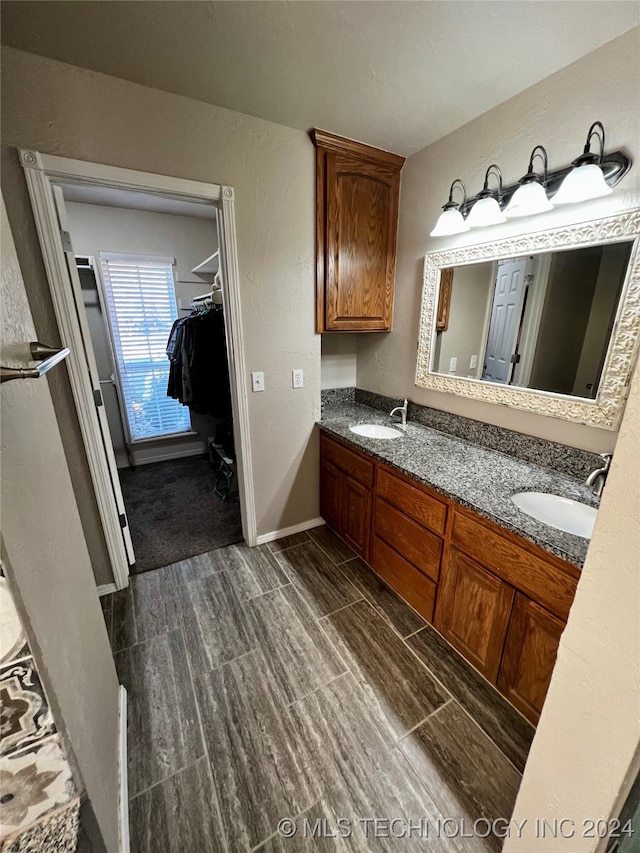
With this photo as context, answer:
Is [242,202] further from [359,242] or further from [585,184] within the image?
[585,184]

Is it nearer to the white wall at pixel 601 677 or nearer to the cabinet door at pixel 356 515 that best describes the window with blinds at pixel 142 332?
the cabinet door at pixel 356 515

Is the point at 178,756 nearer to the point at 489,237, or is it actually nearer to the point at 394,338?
the point at 394,338

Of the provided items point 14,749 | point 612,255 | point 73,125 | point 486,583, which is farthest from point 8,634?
point 612,255

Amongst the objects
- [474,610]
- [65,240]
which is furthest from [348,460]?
[65,240]

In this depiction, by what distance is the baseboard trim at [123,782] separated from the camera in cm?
97

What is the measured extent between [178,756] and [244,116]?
9.11 feet

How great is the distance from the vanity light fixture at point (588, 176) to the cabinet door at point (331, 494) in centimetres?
171

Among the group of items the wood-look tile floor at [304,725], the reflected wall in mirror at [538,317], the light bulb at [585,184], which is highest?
the light bulb at [585,184]

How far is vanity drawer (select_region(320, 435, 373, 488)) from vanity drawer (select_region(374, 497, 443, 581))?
0.51 ft

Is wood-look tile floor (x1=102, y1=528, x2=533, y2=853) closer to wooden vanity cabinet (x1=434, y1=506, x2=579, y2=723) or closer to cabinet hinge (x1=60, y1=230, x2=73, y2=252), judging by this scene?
wooden vanity cabinet (x1=434, y1=506, x2=579, y2=723)

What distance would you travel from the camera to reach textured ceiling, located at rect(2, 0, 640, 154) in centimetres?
111

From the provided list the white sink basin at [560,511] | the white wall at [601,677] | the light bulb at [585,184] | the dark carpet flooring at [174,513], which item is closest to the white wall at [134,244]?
the dark carpet flooring at [174,513]

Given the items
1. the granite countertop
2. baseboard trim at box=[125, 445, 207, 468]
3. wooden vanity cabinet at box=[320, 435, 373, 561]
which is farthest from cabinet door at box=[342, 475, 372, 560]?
baseboard trim at box=[125, 445, 207, 468]

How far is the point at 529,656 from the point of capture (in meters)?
1.22
